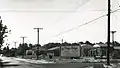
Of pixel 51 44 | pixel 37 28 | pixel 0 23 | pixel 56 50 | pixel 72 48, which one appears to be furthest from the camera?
pixel 51 44

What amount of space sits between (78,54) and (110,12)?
149ft

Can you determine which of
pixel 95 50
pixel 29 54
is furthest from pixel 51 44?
pixel 95 50

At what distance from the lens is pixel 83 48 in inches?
3903

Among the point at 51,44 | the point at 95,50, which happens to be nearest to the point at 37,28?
the point at 95,50

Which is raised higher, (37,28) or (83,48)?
(37,28)

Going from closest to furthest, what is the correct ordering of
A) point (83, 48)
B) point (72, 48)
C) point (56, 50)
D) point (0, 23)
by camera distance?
point (0, 23) < point (72, 48) < point (83, 48) < point (56, 50)

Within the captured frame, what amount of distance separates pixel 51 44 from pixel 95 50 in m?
85.3

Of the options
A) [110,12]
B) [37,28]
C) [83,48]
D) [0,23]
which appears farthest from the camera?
[83,48]

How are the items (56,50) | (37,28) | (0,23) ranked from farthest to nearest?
(56,50)
(37,28)
(0,23)

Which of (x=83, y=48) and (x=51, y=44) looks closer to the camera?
(x=83, y=48)

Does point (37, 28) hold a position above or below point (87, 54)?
above

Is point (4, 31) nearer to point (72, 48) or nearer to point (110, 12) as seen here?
point (110, 12)

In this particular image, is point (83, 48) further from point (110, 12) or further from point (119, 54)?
point (110, 12)

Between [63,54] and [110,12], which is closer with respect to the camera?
[110,12]
